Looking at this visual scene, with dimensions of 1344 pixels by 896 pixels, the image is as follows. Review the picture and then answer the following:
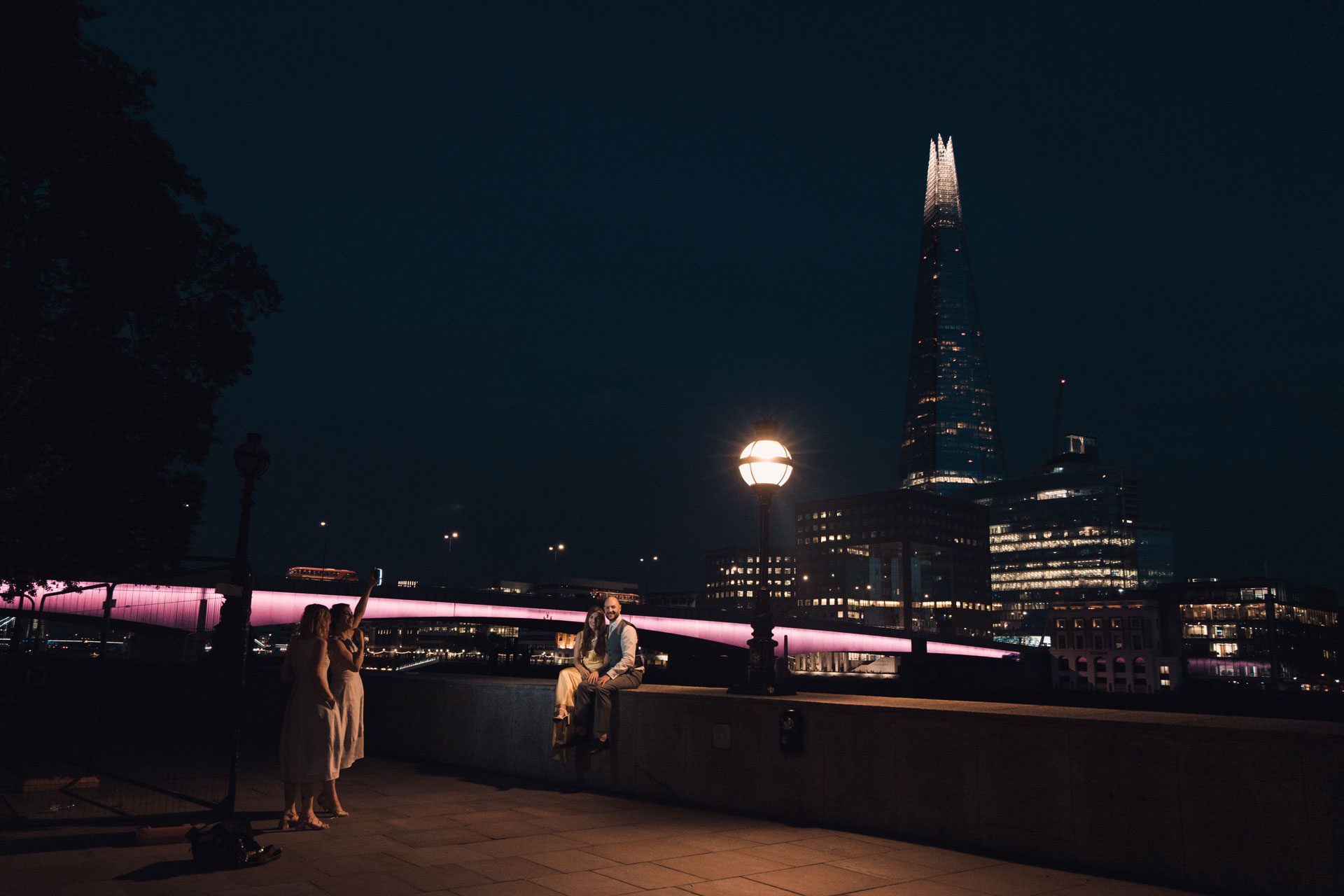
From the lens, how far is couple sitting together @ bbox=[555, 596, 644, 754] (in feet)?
34.0

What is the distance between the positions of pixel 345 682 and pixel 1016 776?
5985 millimetres

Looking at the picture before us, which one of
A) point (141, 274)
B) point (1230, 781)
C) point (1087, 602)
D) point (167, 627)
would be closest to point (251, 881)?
point (1230, 781)

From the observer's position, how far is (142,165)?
18156mm

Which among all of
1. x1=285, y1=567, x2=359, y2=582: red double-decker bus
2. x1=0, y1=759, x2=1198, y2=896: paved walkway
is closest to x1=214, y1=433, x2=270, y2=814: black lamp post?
x1=0, y1=759, x2=1198, y2=896: paved walkway

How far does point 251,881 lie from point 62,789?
5.30 meters

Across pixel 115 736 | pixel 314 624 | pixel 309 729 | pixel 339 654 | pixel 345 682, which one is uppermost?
pixel 314 624

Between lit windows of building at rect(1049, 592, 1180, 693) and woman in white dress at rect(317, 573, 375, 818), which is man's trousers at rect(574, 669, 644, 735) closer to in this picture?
woman in white dress at rect(317, 573, 375, 818)

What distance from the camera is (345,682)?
918 cm

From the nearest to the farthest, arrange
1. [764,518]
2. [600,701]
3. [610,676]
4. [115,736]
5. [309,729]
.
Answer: [309,729] < [610,676] < [600,701] < [764,518] < [115,736]

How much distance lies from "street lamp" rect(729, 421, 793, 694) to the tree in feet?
32.3

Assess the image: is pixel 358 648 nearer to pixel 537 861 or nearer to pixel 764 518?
pixel 537 861

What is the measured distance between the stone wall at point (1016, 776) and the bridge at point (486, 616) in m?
16.0

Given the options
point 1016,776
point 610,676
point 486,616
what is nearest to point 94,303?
point 610,676

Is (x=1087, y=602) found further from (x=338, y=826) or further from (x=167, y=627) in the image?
(x=338, y=826)
